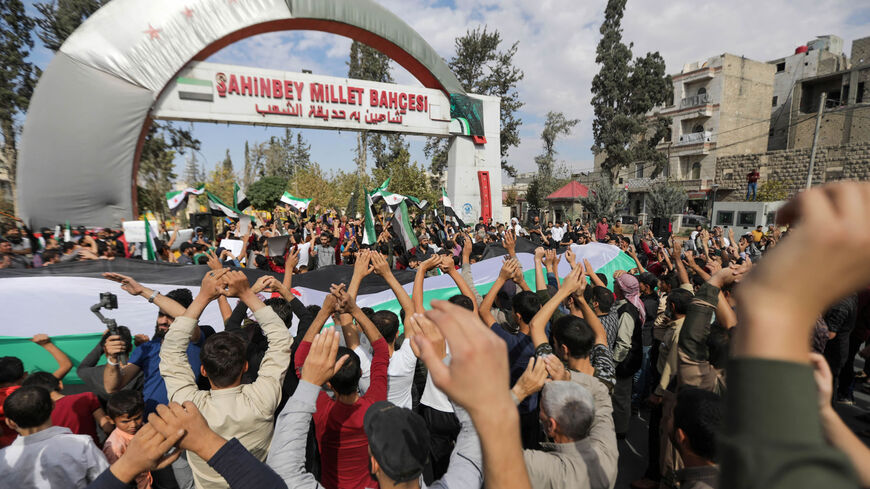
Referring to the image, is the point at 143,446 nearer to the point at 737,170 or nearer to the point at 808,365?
the point at 808,365

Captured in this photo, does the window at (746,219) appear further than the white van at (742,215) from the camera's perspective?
Yes

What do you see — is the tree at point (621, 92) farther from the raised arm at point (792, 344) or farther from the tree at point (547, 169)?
the raised arm at point (792, 344)

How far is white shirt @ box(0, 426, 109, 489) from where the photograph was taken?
1.88 metres

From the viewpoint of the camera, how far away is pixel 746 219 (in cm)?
1806

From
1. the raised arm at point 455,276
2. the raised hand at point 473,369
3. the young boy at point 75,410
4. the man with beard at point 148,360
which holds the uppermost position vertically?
the raised hand at point 473,369

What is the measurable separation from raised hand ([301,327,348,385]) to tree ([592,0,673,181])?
33188 mm

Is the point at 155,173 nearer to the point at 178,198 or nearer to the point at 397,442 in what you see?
the point at 178,198

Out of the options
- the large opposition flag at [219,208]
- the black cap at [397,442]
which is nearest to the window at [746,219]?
the large opposition flag at [219,208]

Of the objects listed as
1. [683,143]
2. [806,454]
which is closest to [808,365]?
[806,454]

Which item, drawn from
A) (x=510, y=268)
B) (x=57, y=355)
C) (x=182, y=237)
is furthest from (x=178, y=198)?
(x=510, y=268)

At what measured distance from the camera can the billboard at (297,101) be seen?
12500 mm

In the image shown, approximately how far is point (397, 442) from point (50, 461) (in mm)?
1826

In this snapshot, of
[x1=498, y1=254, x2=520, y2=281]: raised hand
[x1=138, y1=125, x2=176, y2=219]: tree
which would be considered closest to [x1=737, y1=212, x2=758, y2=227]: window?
[x1=498, y1=254, x2=520, y2=281]: raised hand

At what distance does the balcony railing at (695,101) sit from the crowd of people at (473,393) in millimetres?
A: 38389
